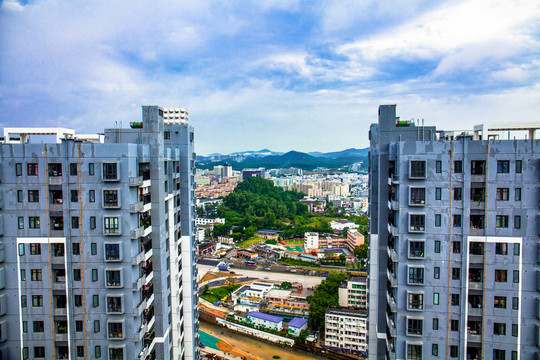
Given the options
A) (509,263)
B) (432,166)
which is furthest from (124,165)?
(509,263)

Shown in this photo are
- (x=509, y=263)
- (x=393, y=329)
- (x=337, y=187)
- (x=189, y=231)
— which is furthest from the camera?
(x=337, y=187)

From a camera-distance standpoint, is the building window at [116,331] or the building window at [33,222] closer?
the building window at [33,222]

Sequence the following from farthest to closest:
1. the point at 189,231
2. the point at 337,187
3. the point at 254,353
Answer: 1. the point at 337,187
2. the point at 254,353
3. the point at 189,231

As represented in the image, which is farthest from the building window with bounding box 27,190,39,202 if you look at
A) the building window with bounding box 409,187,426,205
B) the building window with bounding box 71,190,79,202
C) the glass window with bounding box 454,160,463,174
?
the glass window with bounding box 454,160,463,174

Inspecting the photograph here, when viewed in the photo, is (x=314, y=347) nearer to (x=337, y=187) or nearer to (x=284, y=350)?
(x=284, y=350)

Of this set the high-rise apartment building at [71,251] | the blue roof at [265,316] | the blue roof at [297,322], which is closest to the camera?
the high-rise apartment building at [71,251]

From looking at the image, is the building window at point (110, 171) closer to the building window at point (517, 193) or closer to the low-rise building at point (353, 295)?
the building window at point (517, 193)

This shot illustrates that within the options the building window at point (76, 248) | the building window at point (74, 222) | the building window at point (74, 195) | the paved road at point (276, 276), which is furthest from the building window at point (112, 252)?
the paved road at point (276, 276)

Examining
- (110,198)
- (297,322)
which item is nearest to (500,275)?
(110,198)

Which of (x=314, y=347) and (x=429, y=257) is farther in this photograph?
(x=314, y=347)
